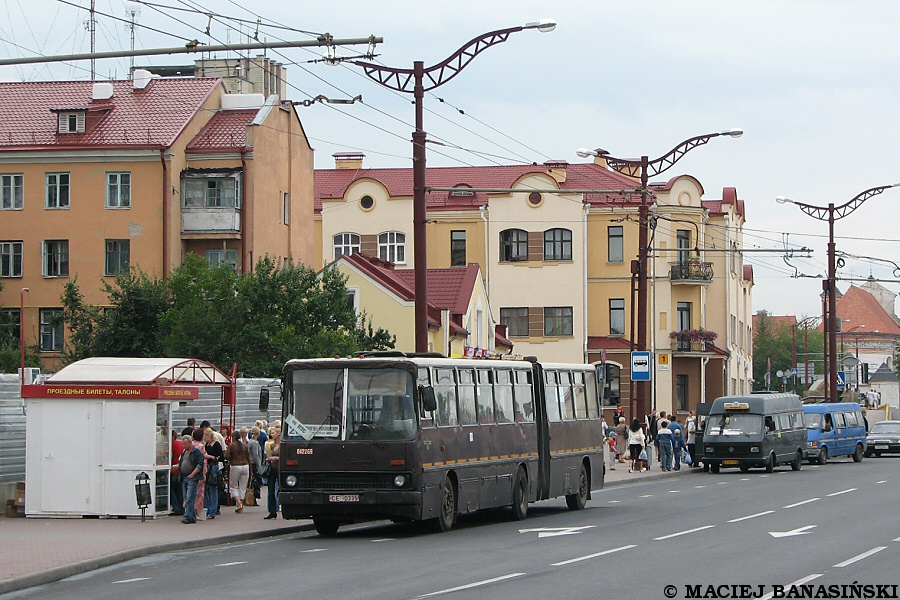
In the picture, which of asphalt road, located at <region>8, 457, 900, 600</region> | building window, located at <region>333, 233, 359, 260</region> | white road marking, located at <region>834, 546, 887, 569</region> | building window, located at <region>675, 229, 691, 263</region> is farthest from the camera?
building window, located at <region>333, 233, 359, 260</region>

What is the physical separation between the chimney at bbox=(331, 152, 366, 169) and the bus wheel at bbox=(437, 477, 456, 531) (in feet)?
201

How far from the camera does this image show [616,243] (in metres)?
75.0

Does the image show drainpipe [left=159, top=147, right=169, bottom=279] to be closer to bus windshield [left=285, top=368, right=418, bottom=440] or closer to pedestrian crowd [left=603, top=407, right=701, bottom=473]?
pedestrian crowd [left=603, top=407, right=701, bottom=473]

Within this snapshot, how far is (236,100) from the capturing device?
59844mm

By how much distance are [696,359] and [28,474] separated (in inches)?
2151

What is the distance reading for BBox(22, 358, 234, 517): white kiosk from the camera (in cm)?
2461

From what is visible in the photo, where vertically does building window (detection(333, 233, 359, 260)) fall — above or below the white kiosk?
above

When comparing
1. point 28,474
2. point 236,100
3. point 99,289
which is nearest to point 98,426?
point 28,474

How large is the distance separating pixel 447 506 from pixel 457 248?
52.7 meters

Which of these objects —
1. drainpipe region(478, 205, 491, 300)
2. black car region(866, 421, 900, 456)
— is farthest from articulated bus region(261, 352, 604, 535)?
drainpipe region(478, 205, 491, 300)

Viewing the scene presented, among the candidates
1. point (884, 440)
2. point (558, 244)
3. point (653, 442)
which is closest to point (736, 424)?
point (653, 442)

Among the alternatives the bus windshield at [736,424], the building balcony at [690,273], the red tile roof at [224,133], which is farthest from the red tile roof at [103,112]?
the building balcony at [690,273]

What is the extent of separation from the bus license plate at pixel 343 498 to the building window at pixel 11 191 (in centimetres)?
3734

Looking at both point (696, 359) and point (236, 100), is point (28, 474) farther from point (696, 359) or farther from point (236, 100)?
point (696, 359)
